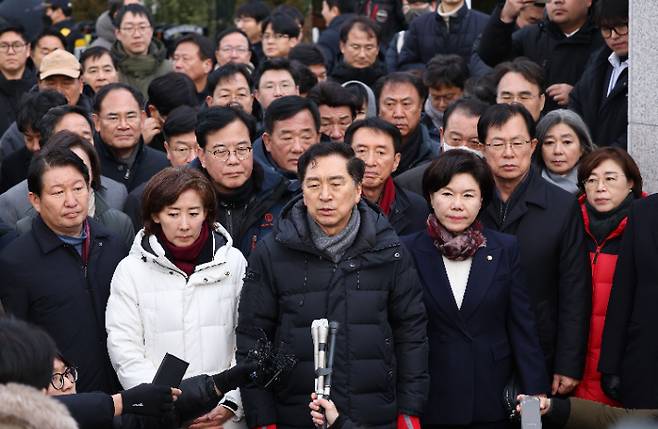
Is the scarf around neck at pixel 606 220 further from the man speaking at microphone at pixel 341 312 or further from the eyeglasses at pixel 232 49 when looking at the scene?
the eyeglasses at pixel 232 49

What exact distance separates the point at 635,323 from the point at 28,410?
11.4ft

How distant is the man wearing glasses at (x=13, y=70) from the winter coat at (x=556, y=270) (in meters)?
5.78

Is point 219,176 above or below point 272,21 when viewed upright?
below

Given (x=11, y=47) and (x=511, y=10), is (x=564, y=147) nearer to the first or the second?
(x=511, y=10)

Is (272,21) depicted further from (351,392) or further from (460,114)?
(351,392)

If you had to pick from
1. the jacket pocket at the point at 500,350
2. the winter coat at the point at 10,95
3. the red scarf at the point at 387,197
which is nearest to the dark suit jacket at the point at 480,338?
the jacket pocket at the point at 500,350

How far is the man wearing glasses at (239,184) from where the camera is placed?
6.85 metres

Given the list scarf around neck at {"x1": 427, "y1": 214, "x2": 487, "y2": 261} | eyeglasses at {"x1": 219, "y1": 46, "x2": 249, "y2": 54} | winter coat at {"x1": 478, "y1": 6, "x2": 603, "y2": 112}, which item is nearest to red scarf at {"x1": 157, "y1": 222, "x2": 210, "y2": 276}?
scarf around neck at {"x1": 427, "y1": 214, "x2": 487, "y2": 261}

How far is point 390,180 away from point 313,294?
1376 millimetres

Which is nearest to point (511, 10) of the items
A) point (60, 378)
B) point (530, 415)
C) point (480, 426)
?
point (480, 426)

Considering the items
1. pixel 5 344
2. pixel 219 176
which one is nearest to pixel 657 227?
pixel 219 176

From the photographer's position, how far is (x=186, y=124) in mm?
8227

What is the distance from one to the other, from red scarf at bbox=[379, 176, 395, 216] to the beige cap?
3.85 metres

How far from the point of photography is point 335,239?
6074 millimetres
